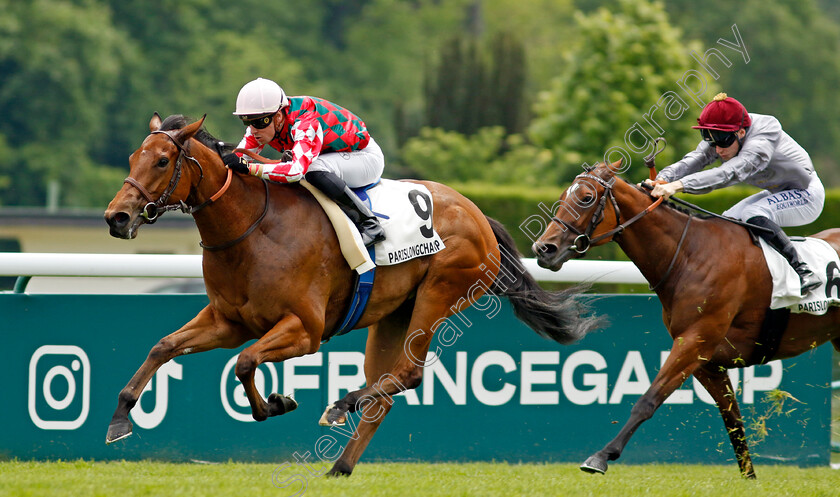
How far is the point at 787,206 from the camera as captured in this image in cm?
609

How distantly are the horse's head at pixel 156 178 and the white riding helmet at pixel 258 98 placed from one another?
0.91 ft

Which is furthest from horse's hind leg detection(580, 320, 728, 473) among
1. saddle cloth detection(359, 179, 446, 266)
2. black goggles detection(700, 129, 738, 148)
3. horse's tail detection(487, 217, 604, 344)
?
saddle cloth detection(359, 179, 446, 266)

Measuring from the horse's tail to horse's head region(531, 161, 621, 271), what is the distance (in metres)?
0.83

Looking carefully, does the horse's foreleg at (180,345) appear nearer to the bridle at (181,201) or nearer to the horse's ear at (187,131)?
the bridle at (181,201)

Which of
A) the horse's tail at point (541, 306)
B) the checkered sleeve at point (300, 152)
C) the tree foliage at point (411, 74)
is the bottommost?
the tree foliage at point (411, 74)

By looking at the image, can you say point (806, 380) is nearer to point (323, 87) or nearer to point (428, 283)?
point (428, 283)

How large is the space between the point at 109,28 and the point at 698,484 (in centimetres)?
3075

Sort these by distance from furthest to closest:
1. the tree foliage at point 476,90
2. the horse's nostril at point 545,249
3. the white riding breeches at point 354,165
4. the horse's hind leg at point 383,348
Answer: the tree foliage at point 476,90, the horse's hind leg at point 383,348, the white riding breeches at point 354,165, the horse's nostril at point 545,249

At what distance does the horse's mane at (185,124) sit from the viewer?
5.11 meters

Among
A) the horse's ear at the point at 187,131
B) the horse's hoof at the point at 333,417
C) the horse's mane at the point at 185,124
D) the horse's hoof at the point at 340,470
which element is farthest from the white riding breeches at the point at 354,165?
the horse's hoof at the point at 340,470

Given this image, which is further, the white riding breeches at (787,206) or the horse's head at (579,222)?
the white riding breeches at (787,206)

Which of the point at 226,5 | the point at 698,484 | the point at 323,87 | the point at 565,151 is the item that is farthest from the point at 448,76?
the point at 698,484

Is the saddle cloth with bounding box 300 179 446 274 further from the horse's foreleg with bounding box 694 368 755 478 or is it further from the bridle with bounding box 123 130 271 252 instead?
the horse's foreleg with bounding box 694 368 755 478

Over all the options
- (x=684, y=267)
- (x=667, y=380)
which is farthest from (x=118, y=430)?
(x=684, y=267)
